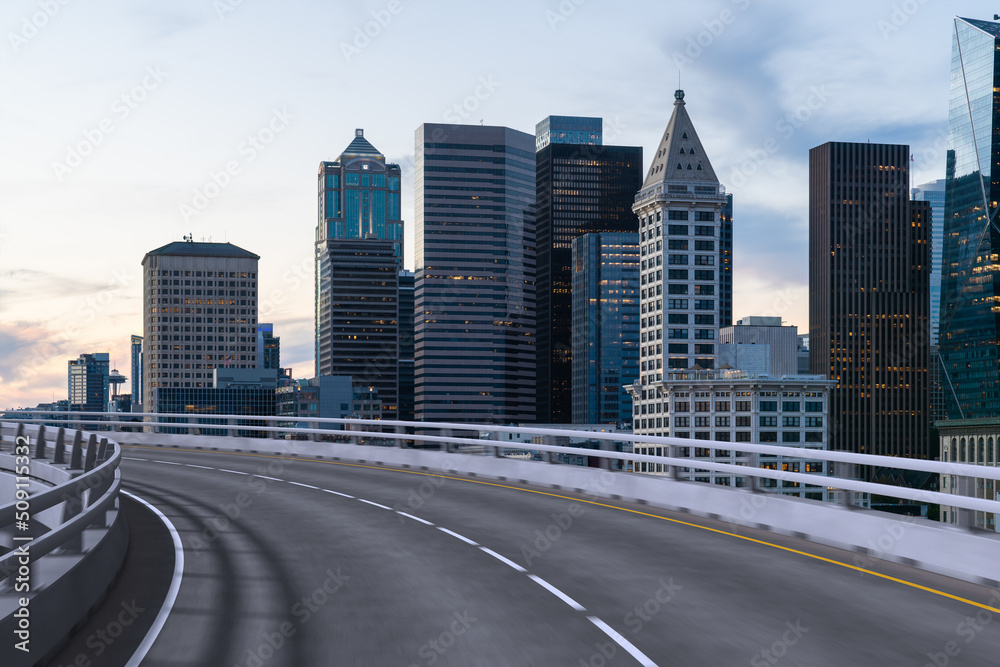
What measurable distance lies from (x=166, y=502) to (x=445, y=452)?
1017 cm

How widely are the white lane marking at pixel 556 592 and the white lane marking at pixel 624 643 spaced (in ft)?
1.86

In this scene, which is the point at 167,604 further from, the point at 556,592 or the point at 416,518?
the point at 416,518

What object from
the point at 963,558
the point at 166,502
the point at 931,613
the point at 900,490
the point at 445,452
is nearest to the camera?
the point at 931,613

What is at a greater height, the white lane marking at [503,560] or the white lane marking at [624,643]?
the white lane marking at [624,643]

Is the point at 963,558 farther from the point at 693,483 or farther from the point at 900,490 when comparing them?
the point at 693,483

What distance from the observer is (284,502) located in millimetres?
19344

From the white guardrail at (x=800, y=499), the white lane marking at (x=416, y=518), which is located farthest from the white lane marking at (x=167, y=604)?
the white guardrail at (x=800, y=499)

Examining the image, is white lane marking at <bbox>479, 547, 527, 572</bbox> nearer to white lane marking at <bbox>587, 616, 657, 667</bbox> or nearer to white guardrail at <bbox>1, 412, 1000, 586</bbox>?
white guardrail at <bbox>1, 412, 1000, 586</bbox>

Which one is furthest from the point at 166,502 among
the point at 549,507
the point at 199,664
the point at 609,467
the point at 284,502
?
the point at 199,664

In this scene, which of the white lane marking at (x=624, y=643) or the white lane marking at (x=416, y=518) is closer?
the white lane marking at (x=624, y=643)

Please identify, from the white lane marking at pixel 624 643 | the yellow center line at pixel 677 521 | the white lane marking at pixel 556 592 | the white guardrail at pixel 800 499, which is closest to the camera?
the white lane marking at pixel 624 643

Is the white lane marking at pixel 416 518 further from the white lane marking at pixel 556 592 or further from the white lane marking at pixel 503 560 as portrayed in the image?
the white lane marking at pixel 556 592

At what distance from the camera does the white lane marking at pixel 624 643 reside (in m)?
8.04

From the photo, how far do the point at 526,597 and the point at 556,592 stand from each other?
41cm
